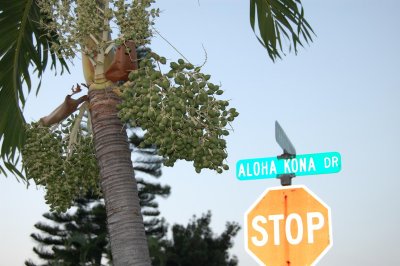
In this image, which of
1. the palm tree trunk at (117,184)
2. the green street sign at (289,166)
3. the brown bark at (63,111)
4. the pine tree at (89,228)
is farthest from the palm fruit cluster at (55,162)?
the pine tree at (89,228)

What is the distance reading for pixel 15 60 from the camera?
675 cm

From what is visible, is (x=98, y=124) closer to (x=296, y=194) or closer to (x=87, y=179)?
(x=87, y=179)

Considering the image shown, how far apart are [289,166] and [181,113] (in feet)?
10.0

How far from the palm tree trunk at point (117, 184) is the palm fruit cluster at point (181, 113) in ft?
1.70

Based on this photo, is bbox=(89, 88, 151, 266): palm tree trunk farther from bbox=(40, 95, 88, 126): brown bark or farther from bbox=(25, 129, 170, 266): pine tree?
bbox=(25, 129, 170, 266): pine tree

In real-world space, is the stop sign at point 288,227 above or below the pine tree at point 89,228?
below

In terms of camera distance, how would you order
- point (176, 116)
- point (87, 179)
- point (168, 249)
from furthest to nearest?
point (168, 249)
point (87, 179)
point (176, 116)

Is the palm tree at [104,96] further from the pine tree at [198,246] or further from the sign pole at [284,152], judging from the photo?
the pine tree at [198,246]

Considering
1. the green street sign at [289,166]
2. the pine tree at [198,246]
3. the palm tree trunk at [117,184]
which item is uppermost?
the pine tree at [198,246]

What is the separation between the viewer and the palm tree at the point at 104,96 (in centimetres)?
541

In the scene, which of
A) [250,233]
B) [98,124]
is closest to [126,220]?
[98,124]

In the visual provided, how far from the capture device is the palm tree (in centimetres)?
541

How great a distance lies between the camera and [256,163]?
777cm

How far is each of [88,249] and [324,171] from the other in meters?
29.8
